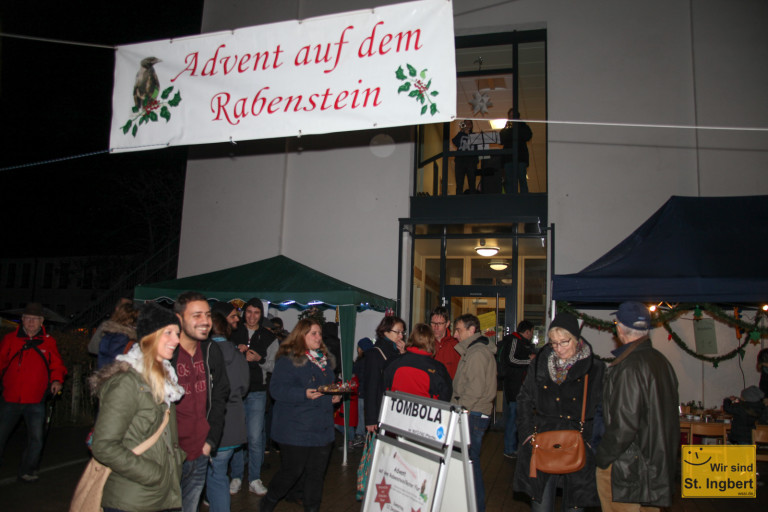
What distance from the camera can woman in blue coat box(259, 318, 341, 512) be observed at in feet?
15.8

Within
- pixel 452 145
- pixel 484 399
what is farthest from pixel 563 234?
pixel 484 399

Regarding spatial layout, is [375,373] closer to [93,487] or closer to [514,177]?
[93,487]

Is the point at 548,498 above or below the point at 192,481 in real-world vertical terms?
below

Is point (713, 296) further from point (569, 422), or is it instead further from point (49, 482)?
point (49, 482)

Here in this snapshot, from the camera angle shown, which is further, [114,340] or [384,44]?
[114,340]

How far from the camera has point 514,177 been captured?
446 inches

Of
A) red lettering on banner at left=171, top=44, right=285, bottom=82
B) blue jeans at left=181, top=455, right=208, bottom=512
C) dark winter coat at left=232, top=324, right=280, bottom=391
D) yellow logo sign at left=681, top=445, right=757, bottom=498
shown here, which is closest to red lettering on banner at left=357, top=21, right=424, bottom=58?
red lettering on banner at left=171, top=44, right=285, bottom=82

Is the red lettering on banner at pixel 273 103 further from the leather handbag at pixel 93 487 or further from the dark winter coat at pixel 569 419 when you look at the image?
the dark winter coat at pixel 569 419

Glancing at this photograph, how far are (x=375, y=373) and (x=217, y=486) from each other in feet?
Answer: 6.73

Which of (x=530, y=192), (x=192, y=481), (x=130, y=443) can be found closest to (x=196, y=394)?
(x=192, y=481)

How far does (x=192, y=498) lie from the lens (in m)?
4.03

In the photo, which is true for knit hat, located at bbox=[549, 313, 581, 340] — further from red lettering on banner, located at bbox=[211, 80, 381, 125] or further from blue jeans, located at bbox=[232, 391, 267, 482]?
blue jeans, located at bbox=[232, 391, 267, 482]

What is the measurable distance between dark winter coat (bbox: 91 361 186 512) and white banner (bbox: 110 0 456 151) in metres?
2.25

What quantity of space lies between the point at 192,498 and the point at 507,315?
325 inches
